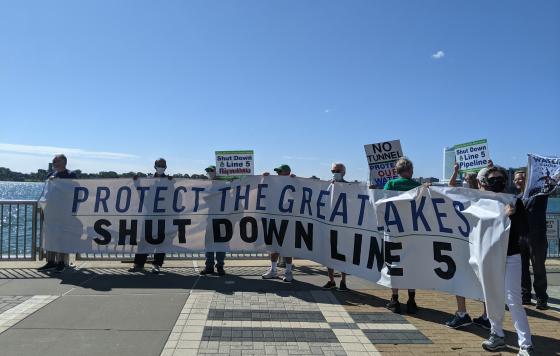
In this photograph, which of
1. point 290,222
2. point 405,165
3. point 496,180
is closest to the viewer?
point 496,180

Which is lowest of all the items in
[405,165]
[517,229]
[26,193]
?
[517,229]

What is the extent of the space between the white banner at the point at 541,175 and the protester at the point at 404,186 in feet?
4.66

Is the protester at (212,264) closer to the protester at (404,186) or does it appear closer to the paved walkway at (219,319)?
the paved walkway at (219,319)

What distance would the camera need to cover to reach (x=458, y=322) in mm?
5883

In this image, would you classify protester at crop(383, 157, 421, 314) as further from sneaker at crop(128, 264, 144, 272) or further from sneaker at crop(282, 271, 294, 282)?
sneaker at crop(128, 264, 144, 272)

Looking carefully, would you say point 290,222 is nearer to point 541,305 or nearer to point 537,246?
point 537,246

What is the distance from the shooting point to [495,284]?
16.7ft

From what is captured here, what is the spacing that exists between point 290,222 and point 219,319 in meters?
2.80

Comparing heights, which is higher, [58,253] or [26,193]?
[26,193]

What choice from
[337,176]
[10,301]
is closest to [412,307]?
[337,176]

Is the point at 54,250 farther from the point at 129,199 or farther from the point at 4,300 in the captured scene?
the point at 4,300

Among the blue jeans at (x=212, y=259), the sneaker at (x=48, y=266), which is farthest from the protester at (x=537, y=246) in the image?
the sneaker at (x=48, y=266)

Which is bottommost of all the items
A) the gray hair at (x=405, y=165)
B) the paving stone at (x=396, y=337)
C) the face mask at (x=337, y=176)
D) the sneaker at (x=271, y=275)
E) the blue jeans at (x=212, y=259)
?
Answer: the paving stone at (x=396, y=337)

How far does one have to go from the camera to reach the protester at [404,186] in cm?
652
